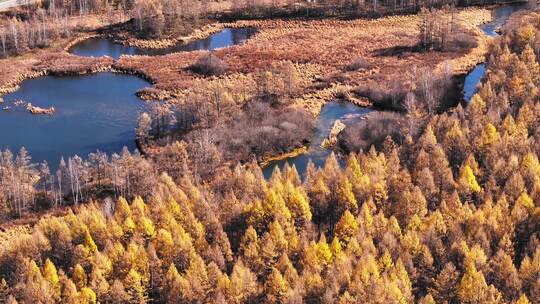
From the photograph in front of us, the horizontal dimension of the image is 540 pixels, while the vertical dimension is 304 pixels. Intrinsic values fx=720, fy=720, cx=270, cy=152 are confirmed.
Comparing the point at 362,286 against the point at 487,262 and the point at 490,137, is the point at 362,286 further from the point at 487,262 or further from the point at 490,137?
the point at 490,137

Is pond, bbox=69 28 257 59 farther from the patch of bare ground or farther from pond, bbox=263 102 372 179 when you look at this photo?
pond, bbox=263 102 372 179

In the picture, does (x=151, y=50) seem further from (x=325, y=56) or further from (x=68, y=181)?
(x=68, y=181)

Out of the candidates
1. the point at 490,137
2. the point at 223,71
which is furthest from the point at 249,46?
the point at 490,137

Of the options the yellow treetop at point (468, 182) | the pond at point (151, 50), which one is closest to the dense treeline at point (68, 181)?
the yellow treetop at point (468, 182)

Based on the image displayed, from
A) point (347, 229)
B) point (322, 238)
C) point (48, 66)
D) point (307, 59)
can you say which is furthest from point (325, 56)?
point (322, 238)

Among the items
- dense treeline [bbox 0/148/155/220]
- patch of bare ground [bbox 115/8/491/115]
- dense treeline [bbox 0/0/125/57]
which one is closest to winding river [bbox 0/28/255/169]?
patch of bare ground [bbox 115/8/491/115]

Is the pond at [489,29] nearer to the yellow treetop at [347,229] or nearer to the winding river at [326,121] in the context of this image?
the winding river at [326,121]
